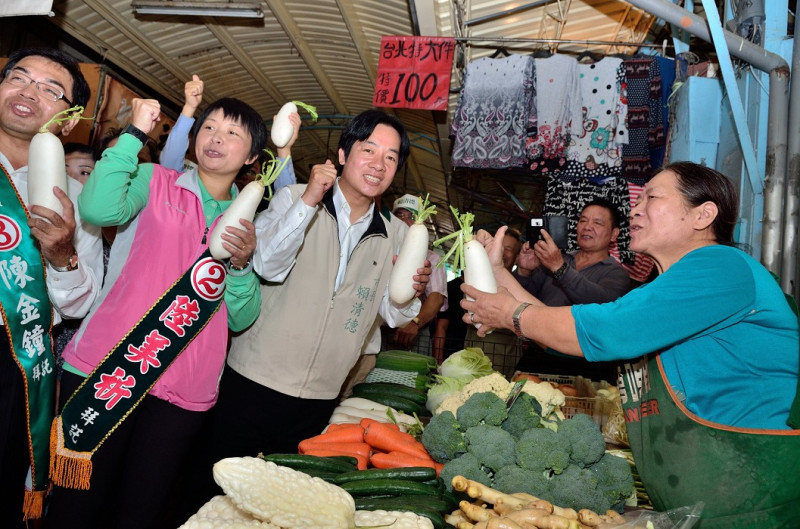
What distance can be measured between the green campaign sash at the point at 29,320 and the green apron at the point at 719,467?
2.25 meters

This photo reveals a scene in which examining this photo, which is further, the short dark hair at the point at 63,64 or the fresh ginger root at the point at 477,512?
the short dark hair at the point at 63,64

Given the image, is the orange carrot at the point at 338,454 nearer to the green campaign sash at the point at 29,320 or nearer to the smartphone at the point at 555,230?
the green campaign sash at the point at 29,320

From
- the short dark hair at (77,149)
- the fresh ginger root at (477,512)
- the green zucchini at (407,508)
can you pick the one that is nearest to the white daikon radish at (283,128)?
the short dark hair at (77,149)

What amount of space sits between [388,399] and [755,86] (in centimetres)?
317

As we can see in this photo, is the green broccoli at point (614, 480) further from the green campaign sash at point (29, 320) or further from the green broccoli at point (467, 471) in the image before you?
the green campaign sash at point (29, 320)

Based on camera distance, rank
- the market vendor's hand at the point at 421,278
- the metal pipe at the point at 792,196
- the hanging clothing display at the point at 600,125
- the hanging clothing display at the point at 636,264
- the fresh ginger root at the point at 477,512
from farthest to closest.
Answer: the hanging clothing display at the point at 600,125, the hanging clothing display at the point at 636,264, the metal pipe at the point at 792,196, the market vendor's hand at the point at 421,278, the fresh ginger root at the point at 477,512

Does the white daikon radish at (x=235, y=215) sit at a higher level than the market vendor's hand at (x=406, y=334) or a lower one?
higher

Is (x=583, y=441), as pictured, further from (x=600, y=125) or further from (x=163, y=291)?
(x=600, y=125)

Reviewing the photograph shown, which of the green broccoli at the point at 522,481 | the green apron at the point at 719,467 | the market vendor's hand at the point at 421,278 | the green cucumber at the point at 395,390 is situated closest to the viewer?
the green apron at the point at 719,467

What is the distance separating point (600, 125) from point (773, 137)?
1941 millimetres

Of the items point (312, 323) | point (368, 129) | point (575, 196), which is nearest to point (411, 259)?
point (312, 323)

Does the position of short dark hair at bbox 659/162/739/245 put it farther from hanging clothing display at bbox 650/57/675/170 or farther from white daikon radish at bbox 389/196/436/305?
hanging clothing display at bbox 650/57/675/170

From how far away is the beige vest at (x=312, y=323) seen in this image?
2623mm

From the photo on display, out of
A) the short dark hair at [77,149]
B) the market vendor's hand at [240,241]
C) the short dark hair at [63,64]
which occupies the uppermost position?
the short dark hair at [63,64]
